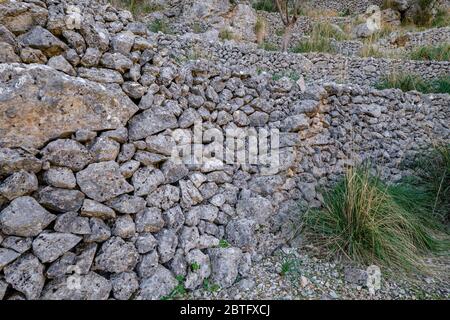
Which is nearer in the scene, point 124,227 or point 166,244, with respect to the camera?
point 124,227

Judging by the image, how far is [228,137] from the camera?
8.07 feet

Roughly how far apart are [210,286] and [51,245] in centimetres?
105

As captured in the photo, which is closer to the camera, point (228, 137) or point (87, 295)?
point (87, 295)

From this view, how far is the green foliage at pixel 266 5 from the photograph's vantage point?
11.8 m

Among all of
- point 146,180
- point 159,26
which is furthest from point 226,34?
point 146,180

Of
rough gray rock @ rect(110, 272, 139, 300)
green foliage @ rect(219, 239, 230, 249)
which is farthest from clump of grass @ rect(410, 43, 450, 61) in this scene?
rough gray rock @ rect(110, 272, 139, 300)

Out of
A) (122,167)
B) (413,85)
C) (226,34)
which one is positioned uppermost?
(226,34)

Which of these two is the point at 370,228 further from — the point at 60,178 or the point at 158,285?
the point at 60,178

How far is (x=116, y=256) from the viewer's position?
5.52 ft

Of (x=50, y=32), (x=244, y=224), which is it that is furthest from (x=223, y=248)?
(x=50, y=32)

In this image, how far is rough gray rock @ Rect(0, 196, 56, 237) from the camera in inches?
57.2

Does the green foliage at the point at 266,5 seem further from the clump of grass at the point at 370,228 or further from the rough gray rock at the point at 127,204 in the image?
the rough gray rock at the point at 127,204
